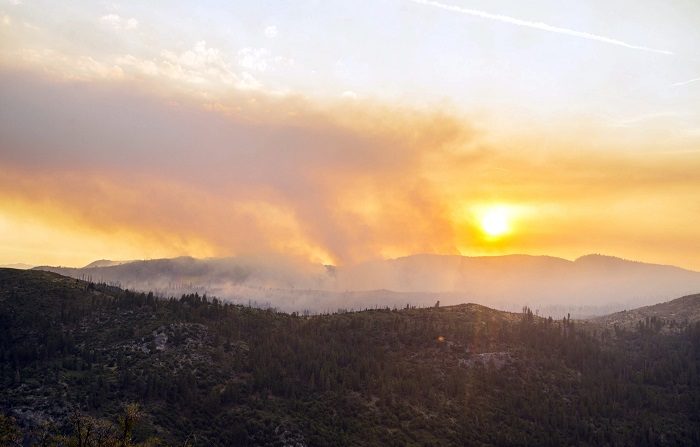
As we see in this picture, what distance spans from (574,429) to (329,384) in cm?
8876

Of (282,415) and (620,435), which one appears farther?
(620,435)

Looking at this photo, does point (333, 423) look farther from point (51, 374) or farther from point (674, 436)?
point (674, 436)

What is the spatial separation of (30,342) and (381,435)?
12603cm

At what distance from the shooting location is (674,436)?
628 ft

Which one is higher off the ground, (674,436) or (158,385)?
(158,385)

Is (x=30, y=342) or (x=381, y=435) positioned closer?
(x=381, y=435)

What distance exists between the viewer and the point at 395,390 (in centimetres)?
19812

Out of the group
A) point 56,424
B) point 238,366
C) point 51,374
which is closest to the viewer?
point 56,424

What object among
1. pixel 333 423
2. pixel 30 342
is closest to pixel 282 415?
pixel 333 423

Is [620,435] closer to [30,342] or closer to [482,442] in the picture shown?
[482,442]

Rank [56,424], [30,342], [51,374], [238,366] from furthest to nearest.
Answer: [238,366]
[30,342]
[51,374]
[56,424]

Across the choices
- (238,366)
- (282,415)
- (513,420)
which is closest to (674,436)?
(513,420)

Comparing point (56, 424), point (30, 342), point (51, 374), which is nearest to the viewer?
point (56, 424)

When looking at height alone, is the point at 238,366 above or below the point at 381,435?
above
